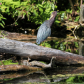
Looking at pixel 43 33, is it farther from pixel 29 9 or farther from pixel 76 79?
pixel 29 9

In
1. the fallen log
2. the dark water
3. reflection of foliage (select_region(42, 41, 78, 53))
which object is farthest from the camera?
reflection of foliage (select_region(42, 41, 78, 53))

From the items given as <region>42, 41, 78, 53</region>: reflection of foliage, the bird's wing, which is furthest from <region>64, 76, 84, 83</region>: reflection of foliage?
<region>42, 41, 78, 53</region>: reflection of foliage

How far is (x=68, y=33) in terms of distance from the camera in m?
9.60

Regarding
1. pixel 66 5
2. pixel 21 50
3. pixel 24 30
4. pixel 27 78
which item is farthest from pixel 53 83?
pixel 66 5

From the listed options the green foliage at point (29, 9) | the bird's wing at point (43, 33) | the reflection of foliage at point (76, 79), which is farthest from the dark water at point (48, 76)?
the green foliage at point (29, 9)

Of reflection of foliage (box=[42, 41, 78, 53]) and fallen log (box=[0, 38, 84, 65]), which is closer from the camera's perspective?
fallen log (box=[0, 38, 84, 65])

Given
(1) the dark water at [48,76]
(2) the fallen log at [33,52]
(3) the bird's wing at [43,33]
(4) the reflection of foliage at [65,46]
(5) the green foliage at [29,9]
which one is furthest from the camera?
(5) the green foliage at [29,9]

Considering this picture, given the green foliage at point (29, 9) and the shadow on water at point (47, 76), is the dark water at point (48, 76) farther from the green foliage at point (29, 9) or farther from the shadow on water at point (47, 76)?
the green foliage at point (29, 9)

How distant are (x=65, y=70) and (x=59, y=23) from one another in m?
6.32

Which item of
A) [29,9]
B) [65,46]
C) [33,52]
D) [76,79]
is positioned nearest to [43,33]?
[33,52]

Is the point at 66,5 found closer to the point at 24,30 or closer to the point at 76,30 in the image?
the point at 76,30

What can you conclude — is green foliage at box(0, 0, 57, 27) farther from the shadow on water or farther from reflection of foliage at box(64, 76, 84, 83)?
reflection of foliage at box(64, 76, 84, 83)

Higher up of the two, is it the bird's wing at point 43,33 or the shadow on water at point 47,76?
the bird's wing at point 43,33

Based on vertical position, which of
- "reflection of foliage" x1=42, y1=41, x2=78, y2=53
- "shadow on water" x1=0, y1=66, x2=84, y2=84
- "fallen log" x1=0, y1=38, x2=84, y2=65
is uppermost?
"fallen log" x1=0, y1=38, x2=84, y2=65
